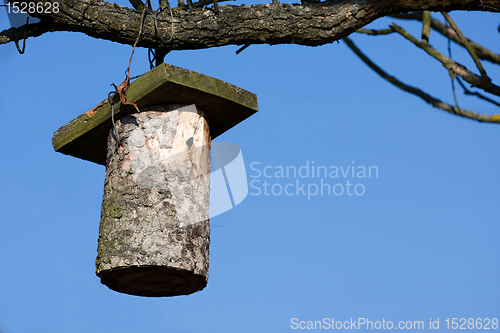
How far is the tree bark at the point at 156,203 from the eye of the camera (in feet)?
8.27

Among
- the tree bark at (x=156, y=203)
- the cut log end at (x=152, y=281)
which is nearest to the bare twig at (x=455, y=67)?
the tree bark at (x=156, y=203)

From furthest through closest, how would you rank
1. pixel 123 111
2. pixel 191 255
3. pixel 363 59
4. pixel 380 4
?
pixel 363 59 → pixel 380 4 → pixel 123 111 → pixel 191 255

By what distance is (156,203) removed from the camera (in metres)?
2.59

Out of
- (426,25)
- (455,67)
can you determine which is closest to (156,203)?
(455,67)

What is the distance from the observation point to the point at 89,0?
276cm

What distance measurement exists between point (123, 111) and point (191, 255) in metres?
0.84

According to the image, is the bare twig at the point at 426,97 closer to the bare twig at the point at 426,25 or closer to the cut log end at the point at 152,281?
the bare twig at the point at 426,25

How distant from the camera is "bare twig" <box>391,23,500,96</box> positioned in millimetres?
3012

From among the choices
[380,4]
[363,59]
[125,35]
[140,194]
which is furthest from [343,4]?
[140,194]

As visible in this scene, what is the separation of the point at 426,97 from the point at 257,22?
3.83ft

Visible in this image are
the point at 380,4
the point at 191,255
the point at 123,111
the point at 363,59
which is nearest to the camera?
the point at 191,255

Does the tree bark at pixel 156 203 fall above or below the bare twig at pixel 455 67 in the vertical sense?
below

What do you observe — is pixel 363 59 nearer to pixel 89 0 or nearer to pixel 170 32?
pixel 170 32

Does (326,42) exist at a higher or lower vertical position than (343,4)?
lower
